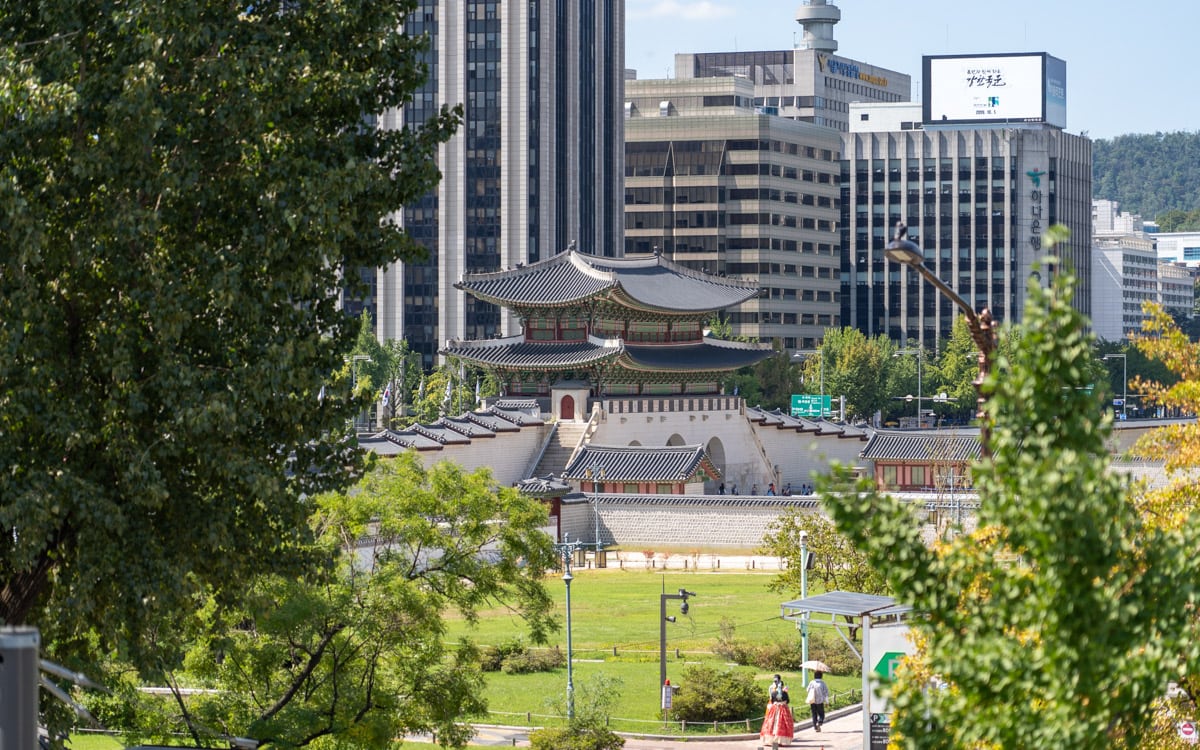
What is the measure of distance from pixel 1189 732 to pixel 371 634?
39.7 ft

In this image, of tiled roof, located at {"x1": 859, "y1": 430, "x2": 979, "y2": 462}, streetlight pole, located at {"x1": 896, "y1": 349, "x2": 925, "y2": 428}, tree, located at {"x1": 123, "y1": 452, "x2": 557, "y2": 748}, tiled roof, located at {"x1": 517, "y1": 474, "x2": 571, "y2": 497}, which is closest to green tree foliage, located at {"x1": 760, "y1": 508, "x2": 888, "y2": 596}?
tiled roof, located at {"x1": 517, "y1": 474, "x2": 571, "y2": 497}

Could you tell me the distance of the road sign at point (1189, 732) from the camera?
22.6 metres

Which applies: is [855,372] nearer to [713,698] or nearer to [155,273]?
[713,698]

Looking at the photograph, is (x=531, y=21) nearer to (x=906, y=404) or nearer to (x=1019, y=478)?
(x=906, y=404)

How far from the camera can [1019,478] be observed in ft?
35.8

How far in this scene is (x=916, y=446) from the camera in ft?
312

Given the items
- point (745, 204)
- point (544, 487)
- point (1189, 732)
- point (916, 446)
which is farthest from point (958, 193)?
point (1189, 732)

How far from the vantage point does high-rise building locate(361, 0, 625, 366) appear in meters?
145

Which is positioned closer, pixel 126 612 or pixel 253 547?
pixel 126 612

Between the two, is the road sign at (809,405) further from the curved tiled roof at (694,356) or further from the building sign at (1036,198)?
the building sign at (1036,198)

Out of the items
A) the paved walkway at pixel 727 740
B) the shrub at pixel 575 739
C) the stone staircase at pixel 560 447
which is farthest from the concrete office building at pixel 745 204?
the shrub at pixel 575 739

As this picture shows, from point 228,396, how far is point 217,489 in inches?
74.6

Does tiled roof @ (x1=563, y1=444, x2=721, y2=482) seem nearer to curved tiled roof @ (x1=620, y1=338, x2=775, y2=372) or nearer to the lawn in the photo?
curved tiled roof @ (x1=620, y1=338, x2=775, y2=372)

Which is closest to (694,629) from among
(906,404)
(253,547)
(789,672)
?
(789,672)
